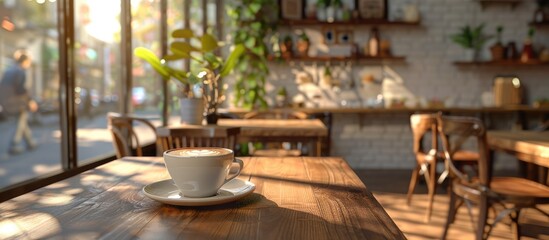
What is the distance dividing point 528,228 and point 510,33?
3615 millimetres

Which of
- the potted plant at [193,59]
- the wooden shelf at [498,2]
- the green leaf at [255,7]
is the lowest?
the potted plant at [193,59]

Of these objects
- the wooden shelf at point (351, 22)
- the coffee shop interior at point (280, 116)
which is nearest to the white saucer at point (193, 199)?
the coffee shop interior at point (280, 116)

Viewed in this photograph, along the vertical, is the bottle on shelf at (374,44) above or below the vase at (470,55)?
above

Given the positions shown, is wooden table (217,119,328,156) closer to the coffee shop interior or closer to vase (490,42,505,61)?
the coffee shop interior

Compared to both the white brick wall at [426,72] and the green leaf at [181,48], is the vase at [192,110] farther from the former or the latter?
the white brick wall at [426,72]

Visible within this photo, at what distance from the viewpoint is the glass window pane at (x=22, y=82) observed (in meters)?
5.08

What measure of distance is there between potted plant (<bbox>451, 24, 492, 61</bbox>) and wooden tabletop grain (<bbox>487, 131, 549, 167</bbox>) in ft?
11.1

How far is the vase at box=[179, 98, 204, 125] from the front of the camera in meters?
2.56

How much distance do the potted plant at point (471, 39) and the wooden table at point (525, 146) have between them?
3381 mm

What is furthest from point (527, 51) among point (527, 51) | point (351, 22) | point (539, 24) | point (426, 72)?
point (351, 22)

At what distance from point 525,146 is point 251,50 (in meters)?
3.97

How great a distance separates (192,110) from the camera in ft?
8.47

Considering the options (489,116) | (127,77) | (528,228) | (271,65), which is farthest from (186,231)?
(489,116)

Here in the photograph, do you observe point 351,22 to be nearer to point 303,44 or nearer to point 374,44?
point 374,44
